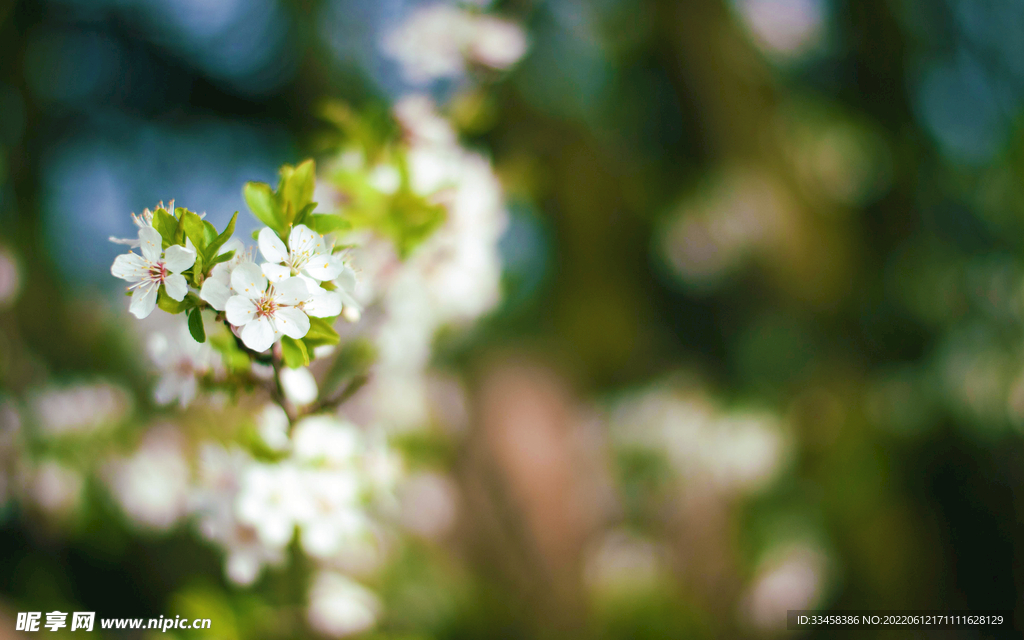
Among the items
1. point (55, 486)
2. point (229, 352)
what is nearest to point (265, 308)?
point (229, 352)

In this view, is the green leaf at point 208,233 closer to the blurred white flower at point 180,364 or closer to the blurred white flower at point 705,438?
the blurred white flower at point 180,364

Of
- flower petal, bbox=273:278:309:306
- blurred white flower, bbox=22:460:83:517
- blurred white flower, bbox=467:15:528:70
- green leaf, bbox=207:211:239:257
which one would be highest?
blurred white flower, bbox=467:15:528:70

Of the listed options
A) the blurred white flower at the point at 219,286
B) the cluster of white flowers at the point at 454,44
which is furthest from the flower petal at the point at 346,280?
the cluster of white flowers at the point at 454,44

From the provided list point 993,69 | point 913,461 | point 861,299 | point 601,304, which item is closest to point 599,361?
point 601,304

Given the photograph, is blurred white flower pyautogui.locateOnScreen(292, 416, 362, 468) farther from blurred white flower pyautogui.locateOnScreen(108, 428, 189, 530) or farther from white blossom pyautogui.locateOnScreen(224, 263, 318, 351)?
blurred white flower pyautogui.locateOnScreen(108, 428, 189, 530)

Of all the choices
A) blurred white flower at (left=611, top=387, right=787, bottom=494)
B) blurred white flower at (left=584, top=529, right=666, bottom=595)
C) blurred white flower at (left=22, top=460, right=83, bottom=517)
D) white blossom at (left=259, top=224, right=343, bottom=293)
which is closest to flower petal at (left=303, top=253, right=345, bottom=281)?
white blossom at (left=259, top=224, right=343, bottom=293)

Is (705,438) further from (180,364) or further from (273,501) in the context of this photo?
(180,364)

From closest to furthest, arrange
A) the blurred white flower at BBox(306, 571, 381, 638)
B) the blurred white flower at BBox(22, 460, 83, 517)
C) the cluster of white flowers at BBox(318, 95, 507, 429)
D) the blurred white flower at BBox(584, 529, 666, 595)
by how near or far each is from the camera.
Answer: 1. the cluster of white flowers at BBox(318, 95, 507, 429)
2. the blurred white flower at BBox(306, 571, 381, 638)
3. the blurred white flower at BBox(22, 460, 83, 517)
4. the blurred white flower at BBox(584, 529, 666, 595)
